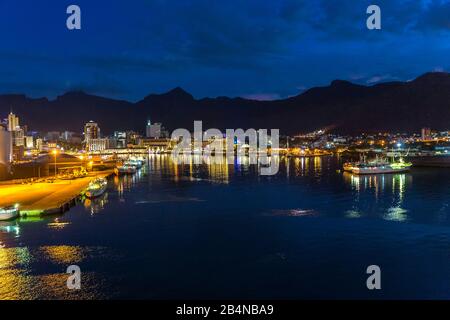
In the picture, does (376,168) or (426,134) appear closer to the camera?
(376,168)

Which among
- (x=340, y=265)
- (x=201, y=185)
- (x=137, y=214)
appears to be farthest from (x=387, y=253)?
(x=201, y=185)

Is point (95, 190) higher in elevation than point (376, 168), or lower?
lower

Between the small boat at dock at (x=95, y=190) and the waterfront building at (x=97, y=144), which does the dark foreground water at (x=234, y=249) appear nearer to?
the small boat at dock at (x=95, y=190)

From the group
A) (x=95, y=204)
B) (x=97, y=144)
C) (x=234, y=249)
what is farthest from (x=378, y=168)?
(x=97, y=144)

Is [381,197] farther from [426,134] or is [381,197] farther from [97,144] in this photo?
[97,144]

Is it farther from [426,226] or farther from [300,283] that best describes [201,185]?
[300,283]

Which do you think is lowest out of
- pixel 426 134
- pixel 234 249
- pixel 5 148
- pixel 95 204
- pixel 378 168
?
pixel 234 249
